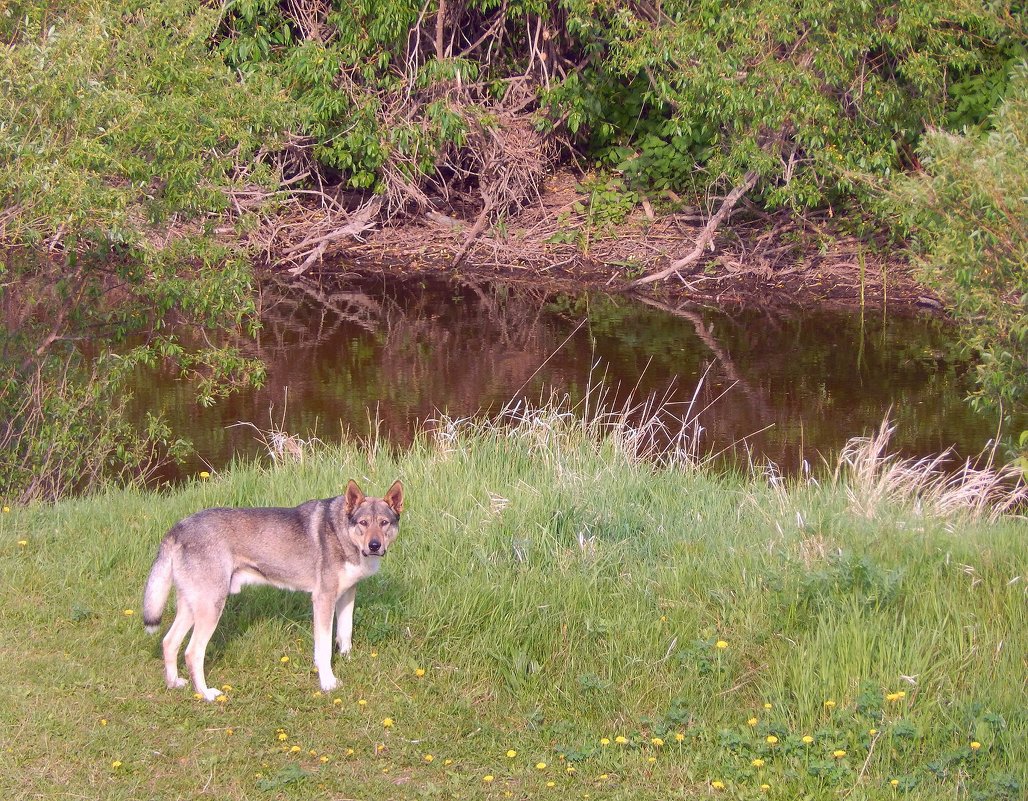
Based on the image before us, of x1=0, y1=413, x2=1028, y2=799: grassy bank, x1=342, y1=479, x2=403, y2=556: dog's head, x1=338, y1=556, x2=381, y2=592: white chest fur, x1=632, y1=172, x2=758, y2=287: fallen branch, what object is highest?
x1=342, y1=479, x2=403, y2=556: dog's head

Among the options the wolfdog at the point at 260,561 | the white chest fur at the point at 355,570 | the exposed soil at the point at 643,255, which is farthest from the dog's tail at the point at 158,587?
the exposed soil at the point at 643,255

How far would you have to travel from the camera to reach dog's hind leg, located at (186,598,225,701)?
616 centimetres

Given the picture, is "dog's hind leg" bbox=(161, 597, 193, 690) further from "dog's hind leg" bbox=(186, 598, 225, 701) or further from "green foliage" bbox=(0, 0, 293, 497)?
"green foliage" bbox=(0, 0, 293, 497)

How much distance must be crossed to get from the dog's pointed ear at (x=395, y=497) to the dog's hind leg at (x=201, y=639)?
3.18 feet

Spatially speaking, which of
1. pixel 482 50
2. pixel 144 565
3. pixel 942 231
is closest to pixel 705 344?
pixel 482 50

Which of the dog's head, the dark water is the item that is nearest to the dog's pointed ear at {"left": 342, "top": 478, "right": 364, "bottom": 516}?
the dog's head

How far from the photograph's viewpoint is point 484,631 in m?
6.74

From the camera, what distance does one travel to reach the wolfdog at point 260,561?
20.3 feet

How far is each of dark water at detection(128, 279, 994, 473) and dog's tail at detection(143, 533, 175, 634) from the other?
7156 mm

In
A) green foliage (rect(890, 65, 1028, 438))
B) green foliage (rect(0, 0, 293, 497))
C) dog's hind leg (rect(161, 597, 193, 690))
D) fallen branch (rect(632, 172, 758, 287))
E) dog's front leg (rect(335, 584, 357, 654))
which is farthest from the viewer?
fallen branch (rect(632, 172, 758, 287))

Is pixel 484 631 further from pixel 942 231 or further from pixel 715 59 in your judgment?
pixel 715 59

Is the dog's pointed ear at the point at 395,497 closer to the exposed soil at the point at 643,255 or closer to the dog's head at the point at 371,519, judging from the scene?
the dog's head at the point at 371,519

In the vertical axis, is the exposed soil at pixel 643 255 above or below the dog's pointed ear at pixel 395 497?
below

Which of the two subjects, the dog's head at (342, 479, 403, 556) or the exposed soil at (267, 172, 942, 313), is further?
the exposed soil at (267, 172, 942, 313)
